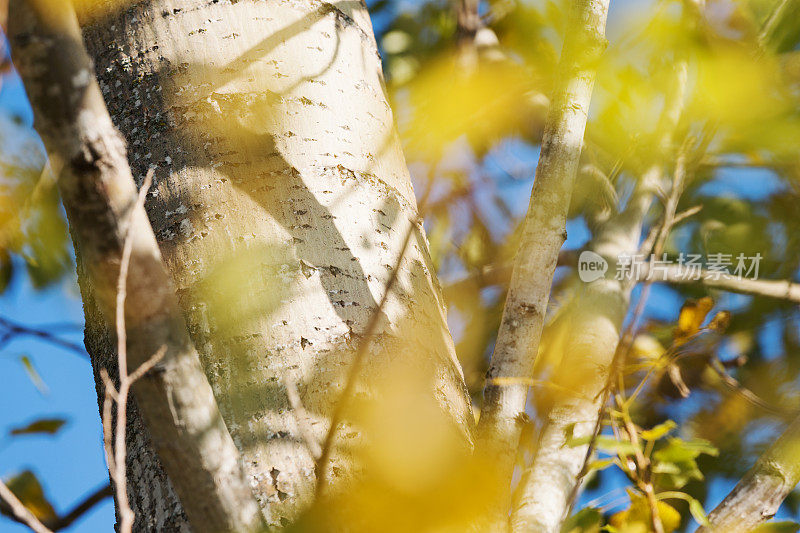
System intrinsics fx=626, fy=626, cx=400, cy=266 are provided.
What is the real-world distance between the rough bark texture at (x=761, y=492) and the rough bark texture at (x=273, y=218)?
390 mm

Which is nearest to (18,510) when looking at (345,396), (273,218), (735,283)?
(345,396)

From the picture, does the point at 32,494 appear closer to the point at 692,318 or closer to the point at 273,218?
the point at 273,218

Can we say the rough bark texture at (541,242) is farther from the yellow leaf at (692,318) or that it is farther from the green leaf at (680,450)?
the green leaf at (680,450)

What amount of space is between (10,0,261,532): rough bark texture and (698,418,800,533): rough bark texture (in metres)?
0.69

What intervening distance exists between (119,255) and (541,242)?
1.76 ft

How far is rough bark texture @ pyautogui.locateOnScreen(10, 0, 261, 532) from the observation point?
17.1 inches

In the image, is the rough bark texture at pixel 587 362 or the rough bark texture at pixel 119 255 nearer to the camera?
the rough bark texture at pixel 119 255

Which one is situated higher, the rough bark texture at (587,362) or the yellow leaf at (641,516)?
the rough bark texture at (587,362)

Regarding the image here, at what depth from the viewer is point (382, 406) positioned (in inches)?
27.4

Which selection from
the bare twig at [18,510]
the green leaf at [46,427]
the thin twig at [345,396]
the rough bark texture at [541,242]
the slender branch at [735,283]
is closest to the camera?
the bare twig at [18,510]

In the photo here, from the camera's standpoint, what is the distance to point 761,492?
88cm

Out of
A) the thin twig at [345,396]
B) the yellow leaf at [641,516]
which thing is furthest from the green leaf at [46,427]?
the yellow leaf at [641,516]

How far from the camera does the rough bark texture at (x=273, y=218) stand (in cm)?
68

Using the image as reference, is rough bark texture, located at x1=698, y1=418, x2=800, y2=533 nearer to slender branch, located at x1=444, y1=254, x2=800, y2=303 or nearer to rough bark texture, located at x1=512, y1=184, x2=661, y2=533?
rough bark texture, located at x1=512, y1=184, x2=661, y2=533
